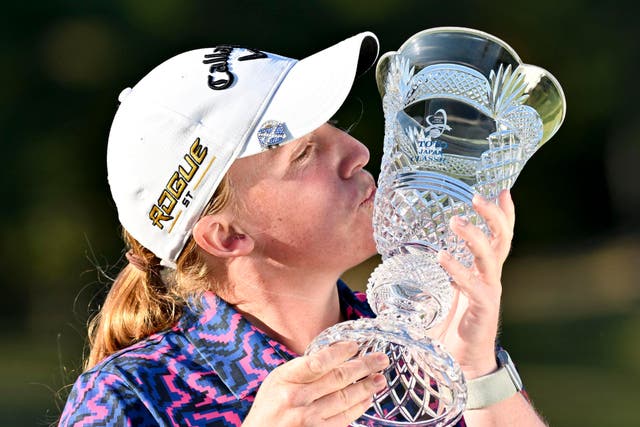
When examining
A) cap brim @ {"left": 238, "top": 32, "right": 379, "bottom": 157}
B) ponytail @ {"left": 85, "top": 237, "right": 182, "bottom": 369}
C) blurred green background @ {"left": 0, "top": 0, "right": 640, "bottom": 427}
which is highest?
cap brim @ {"left": 238, "top": 32, "right": 379, "bottom": 157}

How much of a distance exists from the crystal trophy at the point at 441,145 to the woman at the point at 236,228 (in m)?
0.12

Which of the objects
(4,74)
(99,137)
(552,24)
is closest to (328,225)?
(99,137)

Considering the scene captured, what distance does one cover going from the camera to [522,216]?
9.40 metres

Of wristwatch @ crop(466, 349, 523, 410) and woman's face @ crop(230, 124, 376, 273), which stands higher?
woman's face @ crop(230, 124, 376, 273)

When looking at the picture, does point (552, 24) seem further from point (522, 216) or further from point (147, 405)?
point (147, 405)

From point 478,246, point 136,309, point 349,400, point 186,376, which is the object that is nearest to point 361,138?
point 136,309

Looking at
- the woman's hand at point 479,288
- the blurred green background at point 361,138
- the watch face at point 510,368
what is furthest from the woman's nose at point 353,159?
the blurred green background at point 361,138

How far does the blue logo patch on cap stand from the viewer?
6.00 ft

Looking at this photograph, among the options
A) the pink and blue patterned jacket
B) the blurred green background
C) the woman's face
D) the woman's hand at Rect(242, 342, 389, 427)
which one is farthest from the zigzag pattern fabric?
the blurred green background

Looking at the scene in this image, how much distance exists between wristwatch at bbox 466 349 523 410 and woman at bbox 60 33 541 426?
0.04 ft

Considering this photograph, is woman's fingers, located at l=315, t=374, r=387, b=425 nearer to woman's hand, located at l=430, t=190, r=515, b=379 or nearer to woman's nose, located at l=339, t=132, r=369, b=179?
woman's hand, located at l=430, t=190, r=515, b=379

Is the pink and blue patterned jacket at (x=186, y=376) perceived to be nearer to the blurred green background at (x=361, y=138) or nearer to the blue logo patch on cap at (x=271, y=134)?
the blue logo patch on cap at (x=271, y=134)

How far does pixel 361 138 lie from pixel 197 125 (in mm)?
6061

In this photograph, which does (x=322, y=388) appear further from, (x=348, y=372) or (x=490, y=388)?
(x=490, y=388)
